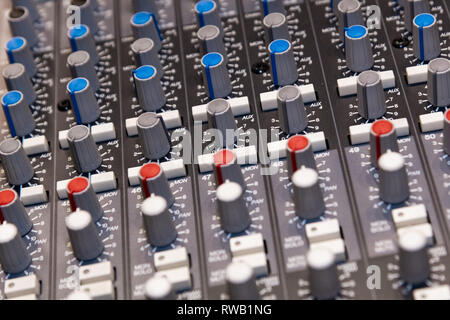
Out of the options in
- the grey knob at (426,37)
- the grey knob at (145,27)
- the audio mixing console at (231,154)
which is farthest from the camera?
the grey knob at (145,27)

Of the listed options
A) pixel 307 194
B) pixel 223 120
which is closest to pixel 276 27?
pixel 223 120

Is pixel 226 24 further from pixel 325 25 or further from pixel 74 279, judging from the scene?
pixel 74 279

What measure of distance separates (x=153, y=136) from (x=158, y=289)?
53 cm

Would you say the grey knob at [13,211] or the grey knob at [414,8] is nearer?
the grey knob at [13,211]

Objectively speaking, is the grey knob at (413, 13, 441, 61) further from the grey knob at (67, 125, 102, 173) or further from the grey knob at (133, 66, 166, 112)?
the grey knob at (67, 125, 102, 173)

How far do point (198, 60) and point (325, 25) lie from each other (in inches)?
16.2

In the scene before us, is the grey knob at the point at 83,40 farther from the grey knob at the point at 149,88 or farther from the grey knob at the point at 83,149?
the grey knob at the point at 83,149

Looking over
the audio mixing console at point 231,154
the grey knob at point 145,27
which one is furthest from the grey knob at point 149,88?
the grey knob at point 145,27

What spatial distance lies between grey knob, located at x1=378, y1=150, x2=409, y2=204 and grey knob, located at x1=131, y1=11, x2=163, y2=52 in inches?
36.7

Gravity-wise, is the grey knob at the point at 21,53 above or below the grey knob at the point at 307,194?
above

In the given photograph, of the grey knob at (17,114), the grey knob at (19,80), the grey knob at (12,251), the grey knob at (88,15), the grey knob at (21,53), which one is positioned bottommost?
the grey knob at (12,251)

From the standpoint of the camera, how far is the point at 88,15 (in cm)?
306

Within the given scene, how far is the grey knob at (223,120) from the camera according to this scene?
2.57 m

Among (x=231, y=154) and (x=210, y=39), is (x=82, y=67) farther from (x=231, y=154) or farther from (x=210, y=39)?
(x=231, y=154)
